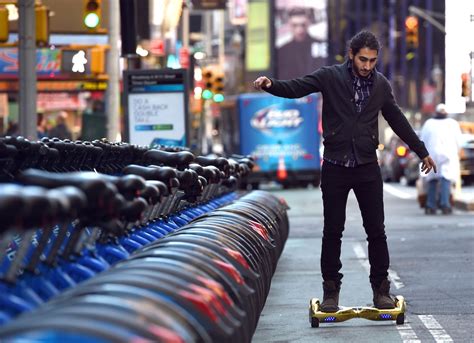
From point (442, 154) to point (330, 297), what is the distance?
1582 centimetres

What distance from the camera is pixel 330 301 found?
34.4 feet

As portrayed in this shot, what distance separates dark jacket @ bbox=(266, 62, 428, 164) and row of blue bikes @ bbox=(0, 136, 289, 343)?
820 mm

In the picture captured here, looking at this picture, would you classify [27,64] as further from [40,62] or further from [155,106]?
[40,62]

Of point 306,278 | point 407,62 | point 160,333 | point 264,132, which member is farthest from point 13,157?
point 407,62

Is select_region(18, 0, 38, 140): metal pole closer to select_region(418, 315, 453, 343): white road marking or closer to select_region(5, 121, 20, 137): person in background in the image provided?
select_region(418, 315, 453, 343): white road marking

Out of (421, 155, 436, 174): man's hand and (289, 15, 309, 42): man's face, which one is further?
(289, 15, 309, 42): man's face

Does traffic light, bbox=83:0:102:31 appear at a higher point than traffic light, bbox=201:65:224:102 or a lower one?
higher

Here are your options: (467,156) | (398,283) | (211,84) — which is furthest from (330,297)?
(211,84)

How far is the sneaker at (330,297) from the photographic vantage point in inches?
411

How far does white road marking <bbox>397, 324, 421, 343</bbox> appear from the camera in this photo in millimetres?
9575

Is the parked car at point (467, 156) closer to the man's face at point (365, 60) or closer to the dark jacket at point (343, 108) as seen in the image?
the dark jacket at point (343, 108)

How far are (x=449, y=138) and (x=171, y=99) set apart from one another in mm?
5627

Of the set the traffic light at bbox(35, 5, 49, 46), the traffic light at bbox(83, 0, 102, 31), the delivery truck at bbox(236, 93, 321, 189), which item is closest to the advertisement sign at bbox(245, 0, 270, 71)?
the delivery truck at bbox(236, 93, 321, 189)

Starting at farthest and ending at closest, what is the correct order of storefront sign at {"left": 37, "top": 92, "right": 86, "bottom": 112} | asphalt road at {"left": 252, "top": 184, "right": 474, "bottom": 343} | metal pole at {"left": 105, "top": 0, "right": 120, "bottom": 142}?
storefront sign at {"left": 37, "top": 92, "right": 86, "bottom": 112} < metal pole at {"left": 105, "top": 0, "right": 120, "bottom": 142} < asphalt road at {"left": 252, "top": 184, "right": 474, "bottom": 343}
